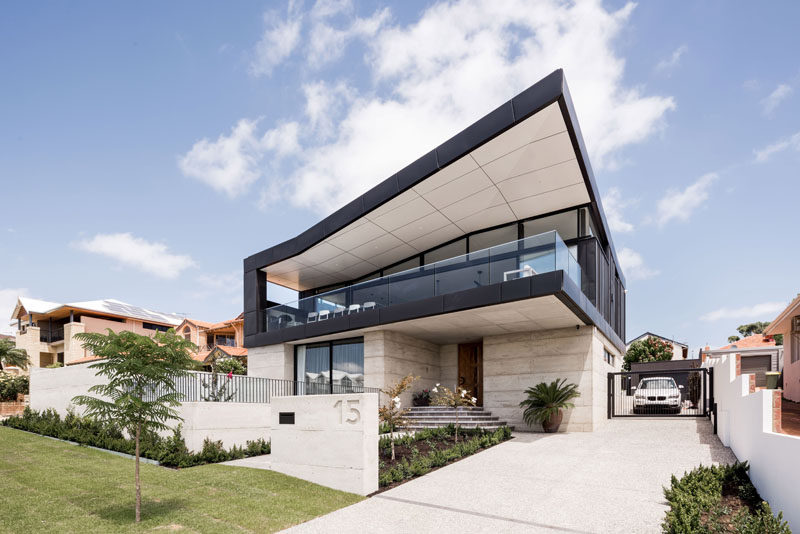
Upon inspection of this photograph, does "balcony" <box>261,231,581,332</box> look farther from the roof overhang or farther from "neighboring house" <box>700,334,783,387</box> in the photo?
"neighboring house" <box>700,334,783,387</box>

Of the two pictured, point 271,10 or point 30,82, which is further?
point 30,82

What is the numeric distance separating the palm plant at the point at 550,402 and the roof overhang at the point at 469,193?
602cm

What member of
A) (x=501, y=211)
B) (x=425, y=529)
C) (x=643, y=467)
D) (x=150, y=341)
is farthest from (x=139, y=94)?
(x=643, y=467)

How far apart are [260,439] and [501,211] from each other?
420 inches

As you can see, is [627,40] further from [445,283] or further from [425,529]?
[425,529]

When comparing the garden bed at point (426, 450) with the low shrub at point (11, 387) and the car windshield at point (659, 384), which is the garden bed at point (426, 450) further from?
the low shrub at point (11, 387)

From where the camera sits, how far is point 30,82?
12.7m

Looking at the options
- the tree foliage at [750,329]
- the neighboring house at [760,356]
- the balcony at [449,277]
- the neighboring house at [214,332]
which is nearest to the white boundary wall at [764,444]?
the balcony at [449,277]

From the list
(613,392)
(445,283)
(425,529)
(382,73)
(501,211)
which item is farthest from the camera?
(613,392)

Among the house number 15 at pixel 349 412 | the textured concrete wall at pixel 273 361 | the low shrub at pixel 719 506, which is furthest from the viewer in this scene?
the textured concrete wall at pixel 273 361

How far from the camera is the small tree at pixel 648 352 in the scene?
2914cm

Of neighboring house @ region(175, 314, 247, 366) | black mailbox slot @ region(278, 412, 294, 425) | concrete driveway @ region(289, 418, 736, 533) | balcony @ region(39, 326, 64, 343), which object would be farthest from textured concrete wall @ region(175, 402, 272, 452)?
balcony @ region(39, 326, 64, 343)

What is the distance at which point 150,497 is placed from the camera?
26.6ft

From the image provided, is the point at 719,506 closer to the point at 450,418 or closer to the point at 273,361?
the point at 450,418
